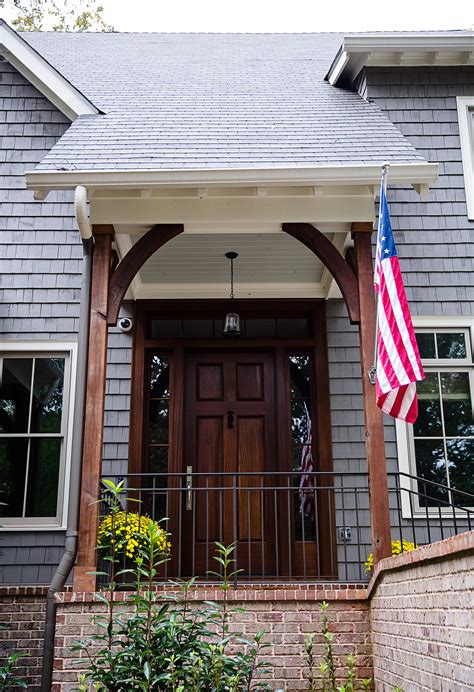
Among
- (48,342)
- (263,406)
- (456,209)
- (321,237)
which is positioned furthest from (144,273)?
(456,209)

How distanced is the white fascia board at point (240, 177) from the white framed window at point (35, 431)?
2081 millimetres

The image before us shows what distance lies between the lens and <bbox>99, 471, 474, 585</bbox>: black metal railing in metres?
6.41

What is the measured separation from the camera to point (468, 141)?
730 cm

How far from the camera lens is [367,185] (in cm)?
536

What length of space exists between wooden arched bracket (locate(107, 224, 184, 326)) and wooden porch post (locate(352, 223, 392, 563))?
136 cm

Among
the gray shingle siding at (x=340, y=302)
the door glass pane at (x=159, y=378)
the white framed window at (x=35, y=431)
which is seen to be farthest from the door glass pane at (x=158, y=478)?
the white framed window at (x=35, y=431)

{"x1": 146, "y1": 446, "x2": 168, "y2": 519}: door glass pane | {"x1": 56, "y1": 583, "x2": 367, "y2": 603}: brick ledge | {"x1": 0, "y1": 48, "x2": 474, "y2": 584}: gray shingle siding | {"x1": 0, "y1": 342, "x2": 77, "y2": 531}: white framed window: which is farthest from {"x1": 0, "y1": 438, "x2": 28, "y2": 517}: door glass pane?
{"x1": 56, "y1": 583, "x2": 367, "y2": 603}: brick ledge

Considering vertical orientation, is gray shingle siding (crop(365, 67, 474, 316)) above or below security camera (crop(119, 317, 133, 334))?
above

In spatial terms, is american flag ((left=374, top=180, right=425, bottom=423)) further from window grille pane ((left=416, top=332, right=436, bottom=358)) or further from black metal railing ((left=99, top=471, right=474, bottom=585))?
window grille pane ((left=416, top=332, right=436, bottom=358))

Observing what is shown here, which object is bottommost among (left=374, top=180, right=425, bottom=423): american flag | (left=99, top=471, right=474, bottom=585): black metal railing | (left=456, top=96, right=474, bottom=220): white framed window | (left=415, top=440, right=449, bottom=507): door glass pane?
(left=99, top=471, right=474, bottom=585): black metal railing

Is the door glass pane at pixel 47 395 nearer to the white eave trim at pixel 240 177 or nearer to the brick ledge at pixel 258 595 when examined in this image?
the white eave trim at pixel 240 177

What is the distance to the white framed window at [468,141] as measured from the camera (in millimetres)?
7121

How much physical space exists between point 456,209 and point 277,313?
1954 mm

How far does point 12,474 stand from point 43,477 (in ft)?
0.91
